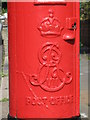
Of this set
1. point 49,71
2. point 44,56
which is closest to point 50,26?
point 44,56

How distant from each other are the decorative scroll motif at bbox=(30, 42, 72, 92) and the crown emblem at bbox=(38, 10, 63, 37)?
81 millimetres

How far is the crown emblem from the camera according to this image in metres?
2.55

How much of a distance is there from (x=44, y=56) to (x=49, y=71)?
0.12m

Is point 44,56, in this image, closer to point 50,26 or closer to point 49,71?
point 49,71

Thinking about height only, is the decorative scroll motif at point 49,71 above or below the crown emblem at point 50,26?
below

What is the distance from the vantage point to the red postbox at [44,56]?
2.56m

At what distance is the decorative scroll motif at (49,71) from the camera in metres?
2.58

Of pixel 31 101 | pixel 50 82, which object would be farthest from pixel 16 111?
pixel 50 82

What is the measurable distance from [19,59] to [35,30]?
0.85ft

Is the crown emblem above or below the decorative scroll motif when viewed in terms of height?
above

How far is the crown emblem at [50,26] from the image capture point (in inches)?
101

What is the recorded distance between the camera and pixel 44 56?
2576mm

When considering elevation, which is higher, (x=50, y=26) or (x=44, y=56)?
(x=50, y=26)

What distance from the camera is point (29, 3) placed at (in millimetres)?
2562
